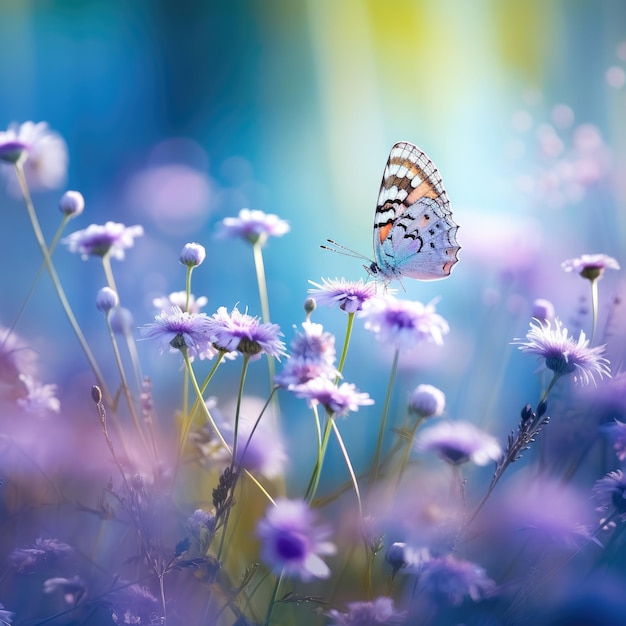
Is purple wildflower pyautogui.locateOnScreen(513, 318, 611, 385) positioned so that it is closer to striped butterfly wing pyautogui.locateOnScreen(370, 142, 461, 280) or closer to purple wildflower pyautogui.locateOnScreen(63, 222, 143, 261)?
striped butterfly wing pyautogui.locateOnScreen(370, 142, 461, 280)

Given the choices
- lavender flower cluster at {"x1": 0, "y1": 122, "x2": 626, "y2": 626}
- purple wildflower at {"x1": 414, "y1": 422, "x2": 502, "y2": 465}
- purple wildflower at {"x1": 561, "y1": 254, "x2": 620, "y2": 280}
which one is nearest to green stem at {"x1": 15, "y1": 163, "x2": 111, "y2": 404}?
lavender flower cluster at {"x1": 0, "y1": 122, "x2": 626, "y2": 626}

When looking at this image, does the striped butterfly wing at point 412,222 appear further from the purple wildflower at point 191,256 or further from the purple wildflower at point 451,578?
the purple wildflower at point 451,578

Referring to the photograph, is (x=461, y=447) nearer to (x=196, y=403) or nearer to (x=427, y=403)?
(x=427, y=403)

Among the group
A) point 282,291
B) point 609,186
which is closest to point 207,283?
point 282,291

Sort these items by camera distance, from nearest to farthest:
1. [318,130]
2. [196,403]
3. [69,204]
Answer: [196,403] → [69,204] → [318,130]

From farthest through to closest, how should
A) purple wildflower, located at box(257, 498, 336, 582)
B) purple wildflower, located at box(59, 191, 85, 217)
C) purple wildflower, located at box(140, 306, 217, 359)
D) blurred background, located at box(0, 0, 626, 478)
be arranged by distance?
1. blurred background, located at box(0, 0, 626, 478)
2. purple wildflower, located at box(59, 191, 85, 217)
3. purple wildflower, located at box(140, 306, 217, 359)
4. purple wildflower, located at box(257, 498, 336, 582)

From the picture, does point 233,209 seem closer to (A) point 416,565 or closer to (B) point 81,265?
(B) point 81,265

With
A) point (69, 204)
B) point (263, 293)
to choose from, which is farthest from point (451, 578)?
point (69, 204)
